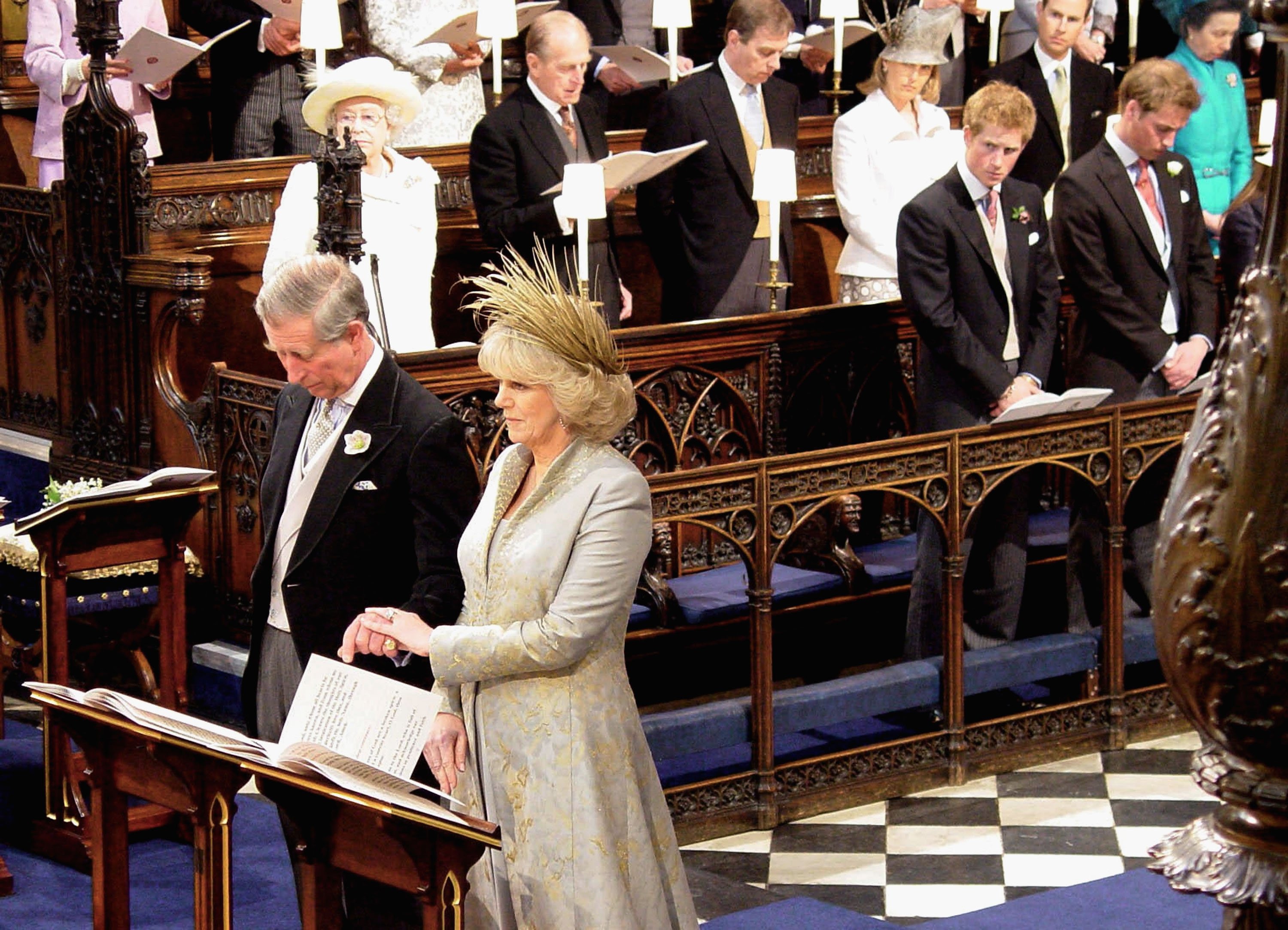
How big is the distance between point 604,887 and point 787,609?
2.99 metres

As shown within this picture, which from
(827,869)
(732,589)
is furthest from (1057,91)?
(827,869)

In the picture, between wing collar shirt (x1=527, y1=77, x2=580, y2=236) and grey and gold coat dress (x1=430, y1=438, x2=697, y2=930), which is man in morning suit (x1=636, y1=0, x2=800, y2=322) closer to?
wing collar shirt (x1=527, y1=77, x2=580, y2=236)

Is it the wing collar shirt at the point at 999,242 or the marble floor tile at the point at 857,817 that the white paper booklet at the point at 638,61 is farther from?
the marble floor tile at the point at 857,817

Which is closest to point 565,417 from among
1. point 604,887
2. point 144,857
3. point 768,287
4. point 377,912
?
point 604,887

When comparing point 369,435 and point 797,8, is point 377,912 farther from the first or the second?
point 797,8

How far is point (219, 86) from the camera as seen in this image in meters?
Answer: 7.05

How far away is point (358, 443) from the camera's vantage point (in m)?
3.20

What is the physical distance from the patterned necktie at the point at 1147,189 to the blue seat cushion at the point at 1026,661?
4.67ft

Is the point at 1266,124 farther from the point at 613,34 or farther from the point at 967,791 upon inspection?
the point at 967,791

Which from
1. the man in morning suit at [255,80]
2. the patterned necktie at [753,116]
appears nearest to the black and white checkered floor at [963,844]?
the patterned necktie at [753,116]

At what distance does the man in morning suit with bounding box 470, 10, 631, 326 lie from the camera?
6.06 meters

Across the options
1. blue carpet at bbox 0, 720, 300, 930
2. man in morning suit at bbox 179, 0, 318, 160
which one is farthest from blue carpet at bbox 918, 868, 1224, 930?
man in morning suit at bbox 179, 0, 318, 160

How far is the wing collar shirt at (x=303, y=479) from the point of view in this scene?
325cm

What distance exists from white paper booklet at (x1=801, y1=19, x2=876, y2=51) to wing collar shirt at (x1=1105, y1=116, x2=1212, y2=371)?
205cm
